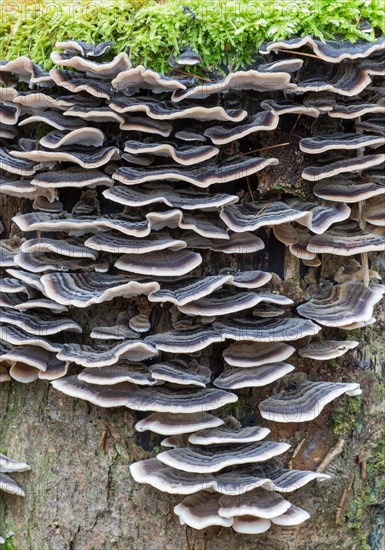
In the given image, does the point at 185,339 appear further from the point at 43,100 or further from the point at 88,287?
the point at 43,100

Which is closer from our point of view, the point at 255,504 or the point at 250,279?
the point at 255,504

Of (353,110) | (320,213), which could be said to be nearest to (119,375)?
(320,213)

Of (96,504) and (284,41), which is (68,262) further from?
(284,41)

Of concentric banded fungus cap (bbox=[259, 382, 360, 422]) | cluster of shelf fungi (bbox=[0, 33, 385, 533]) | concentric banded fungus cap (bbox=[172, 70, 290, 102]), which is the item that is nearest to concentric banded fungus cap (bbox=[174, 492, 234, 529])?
cluster of shelf fungi (bbox=[0, 33, 385, 533])

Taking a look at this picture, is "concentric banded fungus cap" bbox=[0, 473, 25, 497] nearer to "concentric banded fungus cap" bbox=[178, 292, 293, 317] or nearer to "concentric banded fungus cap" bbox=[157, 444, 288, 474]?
"concentric banded fungus cap" bbox=[157, 444, 288, 474]

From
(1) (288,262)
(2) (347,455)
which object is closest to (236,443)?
(2) (347,455)

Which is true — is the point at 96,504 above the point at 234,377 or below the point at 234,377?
below
